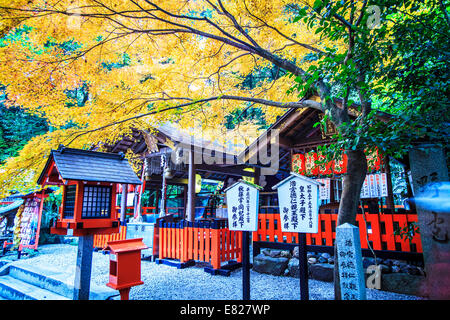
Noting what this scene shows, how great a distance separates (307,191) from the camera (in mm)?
4129

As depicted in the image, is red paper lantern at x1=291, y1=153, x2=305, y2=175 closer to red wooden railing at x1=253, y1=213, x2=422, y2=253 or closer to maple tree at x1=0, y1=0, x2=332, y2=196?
red wooden railing at x1=253, y1=213, x2=422, y2=253

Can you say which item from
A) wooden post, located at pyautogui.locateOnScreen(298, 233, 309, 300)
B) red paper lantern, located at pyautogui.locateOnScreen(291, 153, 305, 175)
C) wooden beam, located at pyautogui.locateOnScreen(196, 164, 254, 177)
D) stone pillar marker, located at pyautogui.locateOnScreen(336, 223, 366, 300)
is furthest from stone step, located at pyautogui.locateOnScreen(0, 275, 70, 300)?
red paper lantern, located at pyautogui.locateOnScreen(291, 153, 305, 175)

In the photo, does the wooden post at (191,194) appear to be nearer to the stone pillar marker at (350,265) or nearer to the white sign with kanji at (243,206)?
the white sign with kanji at (243,206)

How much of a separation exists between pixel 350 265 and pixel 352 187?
1.69 m

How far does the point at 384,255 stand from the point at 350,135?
413cm

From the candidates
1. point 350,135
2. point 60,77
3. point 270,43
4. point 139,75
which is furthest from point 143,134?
point 350,135

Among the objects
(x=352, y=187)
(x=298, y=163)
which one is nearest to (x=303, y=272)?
(x=352, y=187)

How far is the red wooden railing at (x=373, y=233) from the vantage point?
5.90 m

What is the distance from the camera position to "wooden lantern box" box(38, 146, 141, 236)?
15.1ft

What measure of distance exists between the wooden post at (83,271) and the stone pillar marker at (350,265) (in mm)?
4507

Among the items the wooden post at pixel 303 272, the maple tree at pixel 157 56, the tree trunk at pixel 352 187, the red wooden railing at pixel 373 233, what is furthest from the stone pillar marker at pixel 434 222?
the wooden post at pixel 303 272

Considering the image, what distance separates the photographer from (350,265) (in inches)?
131

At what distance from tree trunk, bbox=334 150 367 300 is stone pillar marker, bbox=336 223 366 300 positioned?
113 cm
